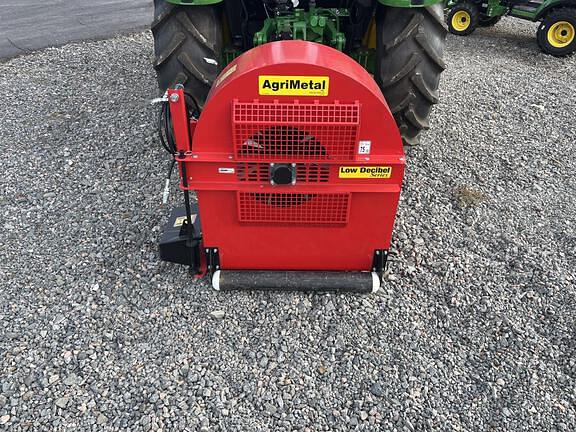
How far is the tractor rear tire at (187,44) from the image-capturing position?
3.11 m

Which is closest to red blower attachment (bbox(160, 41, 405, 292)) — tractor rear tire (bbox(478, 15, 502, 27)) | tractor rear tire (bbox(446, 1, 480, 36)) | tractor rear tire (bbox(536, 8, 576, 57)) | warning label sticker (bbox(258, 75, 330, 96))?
warning label sticker (bbox(258, 75, 330, 96))

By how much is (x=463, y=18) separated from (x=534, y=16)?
91 centimetres

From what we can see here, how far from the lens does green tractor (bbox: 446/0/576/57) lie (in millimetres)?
A: 6391

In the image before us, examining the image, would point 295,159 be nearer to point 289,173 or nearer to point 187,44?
point 289,173

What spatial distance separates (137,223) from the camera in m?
3.18

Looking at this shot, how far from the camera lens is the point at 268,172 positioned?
2.41m

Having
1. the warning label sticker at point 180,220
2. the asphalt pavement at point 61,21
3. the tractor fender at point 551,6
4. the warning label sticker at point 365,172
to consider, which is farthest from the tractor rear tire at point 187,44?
the tractor fender at point 551,6

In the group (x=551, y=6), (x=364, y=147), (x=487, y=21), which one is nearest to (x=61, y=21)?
(x=487, y=21)

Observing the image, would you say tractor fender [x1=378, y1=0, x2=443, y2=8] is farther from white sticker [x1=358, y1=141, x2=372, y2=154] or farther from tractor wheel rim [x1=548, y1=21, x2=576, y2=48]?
tractor wheel rim [x1=548, y1=21, x2=576, y2=48]

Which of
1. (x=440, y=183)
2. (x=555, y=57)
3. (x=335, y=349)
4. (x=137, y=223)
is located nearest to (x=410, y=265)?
(x=335, y=349)

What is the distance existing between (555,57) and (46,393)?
6781 mm

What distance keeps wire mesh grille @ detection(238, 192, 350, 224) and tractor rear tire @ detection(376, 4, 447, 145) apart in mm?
1103

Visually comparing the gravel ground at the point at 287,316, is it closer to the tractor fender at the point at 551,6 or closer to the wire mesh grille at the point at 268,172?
the wire mesh grille at the point at 268,172

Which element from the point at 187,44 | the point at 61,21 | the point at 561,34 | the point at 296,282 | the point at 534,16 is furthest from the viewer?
the point at 61,21
